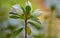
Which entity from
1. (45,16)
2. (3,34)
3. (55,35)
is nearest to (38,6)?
(45,16)

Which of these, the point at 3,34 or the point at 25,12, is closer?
the point at 25,12

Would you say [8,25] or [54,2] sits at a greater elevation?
[54,2]

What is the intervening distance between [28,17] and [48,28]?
0.34 metres

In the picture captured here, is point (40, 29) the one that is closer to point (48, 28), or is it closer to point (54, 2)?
point (48, 28)

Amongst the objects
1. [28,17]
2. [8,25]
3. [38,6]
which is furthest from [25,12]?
[38,6]

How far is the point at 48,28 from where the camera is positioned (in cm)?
110

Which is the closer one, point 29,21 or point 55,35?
point 29,21

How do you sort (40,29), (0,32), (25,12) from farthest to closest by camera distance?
(40,29) < (0,32) < (25,12)

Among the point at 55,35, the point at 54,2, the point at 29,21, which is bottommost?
the point at 55,35

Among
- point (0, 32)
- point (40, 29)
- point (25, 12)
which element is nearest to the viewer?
point (25, 12)

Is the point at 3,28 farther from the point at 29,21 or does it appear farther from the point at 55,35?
the point at 55,35

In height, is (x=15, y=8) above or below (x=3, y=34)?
above

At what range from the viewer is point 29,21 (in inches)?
34.5

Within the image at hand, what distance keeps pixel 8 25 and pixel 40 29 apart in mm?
247
